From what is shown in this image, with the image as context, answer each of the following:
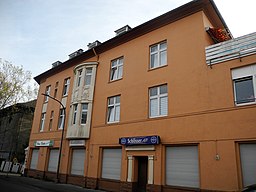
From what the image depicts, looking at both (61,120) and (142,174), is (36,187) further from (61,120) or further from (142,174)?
(142,174)

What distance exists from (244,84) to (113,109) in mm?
9108

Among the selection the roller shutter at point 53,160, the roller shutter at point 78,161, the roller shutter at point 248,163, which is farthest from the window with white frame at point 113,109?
the roller shutter at point 248,163

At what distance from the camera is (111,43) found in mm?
18281

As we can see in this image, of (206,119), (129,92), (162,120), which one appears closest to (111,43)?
(129,92)

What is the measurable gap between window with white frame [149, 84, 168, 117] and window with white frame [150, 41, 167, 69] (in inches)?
66.3

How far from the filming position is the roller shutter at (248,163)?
370 inches

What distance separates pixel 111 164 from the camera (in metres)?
15.3

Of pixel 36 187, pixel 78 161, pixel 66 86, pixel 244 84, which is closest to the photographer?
pixel 244 84

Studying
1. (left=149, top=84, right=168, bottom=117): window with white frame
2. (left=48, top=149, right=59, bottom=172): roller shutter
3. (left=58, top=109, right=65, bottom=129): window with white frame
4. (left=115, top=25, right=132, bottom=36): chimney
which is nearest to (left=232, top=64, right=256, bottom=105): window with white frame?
(left=149, top=84, right=168, bottom=117): window with white frame

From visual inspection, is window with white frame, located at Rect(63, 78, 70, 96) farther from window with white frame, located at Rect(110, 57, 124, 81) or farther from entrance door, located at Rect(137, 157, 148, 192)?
entrance door, located at Rect(137, 157, 148, 192)

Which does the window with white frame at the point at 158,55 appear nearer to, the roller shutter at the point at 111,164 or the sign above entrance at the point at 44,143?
the roller shutter at the point at 111,164

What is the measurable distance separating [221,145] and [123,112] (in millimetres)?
7028

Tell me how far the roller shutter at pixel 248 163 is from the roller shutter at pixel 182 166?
2193 millimetres

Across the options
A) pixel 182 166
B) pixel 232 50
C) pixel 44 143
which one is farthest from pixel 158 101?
pixel 44 143
